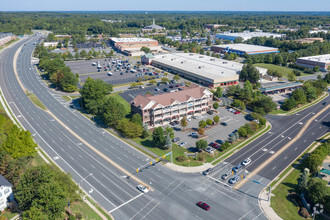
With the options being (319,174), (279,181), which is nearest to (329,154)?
(319,174)

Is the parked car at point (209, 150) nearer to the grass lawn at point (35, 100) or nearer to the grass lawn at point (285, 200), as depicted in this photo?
the grass lawn at point (285, 200)

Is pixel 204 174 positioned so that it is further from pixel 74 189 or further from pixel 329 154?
pixel 329 154

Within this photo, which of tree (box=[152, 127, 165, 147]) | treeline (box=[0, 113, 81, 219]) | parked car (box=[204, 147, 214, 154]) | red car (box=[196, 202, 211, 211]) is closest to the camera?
treeline (box=[0, 113, 81, 219])

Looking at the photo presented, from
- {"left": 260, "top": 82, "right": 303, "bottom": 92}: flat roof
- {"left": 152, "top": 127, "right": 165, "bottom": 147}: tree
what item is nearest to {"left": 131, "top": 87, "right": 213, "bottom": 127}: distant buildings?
{"left": 152, "top": 127, "right": 165, "bottom": 147}: tree

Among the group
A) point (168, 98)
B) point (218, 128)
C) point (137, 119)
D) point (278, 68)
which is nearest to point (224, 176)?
point (218, 128)

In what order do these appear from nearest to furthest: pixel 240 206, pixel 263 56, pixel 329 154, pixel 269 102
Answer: pixel 240 206 → pixel 329 154 → pixel 269 102 → pixel 263 56

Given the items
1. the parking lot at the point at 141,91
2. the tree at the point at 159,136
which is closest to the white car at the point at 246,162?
the tree at the point at 159,136

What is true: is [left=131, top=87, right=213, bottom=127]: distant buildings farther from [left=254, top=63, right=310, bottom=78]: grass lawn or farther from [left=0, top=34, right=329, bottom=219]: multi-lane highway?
[left=254, top=63, right=310, bottom=78]: grass lawn

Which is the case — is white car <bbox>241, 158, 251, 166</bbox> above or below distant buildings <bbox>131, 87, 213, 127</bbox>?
below

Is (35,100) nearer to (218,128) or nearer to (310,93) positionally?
(218,128)
